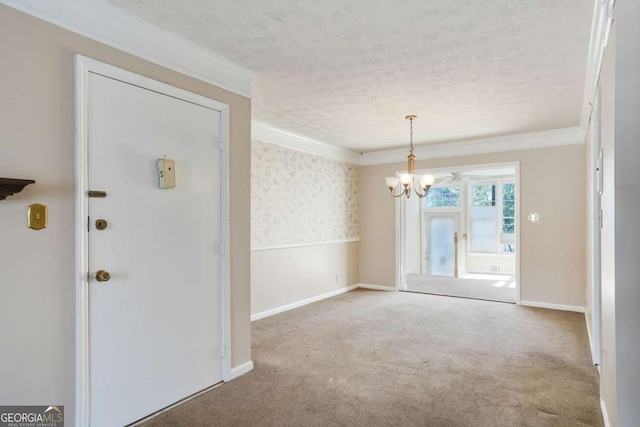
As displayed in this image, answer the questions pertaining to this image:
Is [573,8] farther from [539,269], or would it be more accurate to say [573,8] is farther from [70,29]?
[539,269]

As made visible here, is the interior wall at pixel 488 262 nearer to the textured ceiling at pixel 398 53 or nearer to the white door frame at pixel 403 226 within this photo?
the white door frame at pixel 403 226

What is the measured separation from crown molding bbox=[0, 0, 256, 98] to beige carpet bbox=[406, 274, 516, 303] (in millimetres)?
4805

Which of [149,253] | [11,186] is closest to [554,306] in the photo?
[149,253]

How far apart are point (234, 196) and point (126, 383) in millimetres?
1439

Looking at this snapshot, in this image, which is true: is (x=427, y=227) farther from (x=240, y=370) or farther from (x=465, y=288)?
(x=240, y=370)

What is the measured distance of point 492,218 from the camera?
30.2 feet

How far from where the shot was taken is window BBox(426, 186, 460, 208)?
952 cm

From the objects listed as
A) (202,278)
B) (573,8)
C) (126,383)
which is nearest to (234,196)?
(202,278)

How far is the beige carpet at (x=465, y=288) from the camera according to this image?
19.8ft

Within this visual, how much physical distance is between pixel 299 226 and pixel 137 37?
136 inches

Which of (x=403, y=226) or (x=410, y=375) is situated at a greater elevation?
(x=403, y=226)

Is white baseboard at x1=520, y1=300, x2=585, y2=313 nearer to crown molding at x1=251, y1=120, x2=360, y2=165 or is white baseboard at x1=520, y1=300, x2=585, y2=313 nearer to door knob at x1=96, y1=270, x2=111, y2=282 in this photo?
crown molding at x1=251, y1=120, x2=360, y2=165

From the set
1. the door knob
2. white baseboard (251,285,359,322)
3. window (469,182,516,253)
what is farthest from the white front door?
window (469,182,516,253)

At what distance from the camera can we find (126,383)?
88.1 inches
